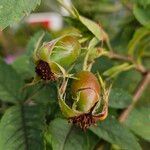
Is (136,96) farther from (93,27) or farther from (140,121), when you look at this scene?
(93,27)

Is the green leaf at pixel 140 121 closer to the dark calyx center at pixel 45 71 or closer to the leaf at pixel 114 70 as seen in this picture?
the leaf at pixel 114 70

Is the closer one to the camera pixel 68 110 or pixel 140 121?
pixel 68 110

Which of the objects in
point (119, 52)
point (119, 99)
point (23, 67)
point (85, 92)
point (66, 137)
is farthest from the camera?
point (119, 52)

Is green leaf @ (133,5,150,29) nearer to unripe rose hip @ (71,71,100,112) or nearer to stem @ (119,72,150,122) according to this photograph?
stem @ (119,72,150,122)

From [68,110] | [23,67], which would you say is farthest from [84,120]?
[23,67]

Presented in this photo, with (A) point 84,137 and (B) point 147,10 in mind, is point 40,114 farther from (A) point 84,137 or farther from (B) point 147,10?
(B) point 147,10

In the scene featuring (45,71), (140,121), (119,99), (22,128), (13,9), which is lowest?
(140,121)
